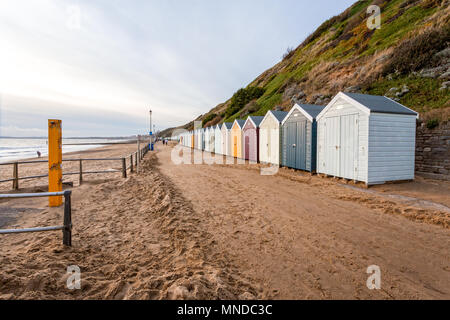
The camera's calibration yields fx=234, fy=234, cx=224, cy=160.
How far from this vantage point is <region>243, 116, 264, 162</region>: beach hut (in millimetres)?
16750

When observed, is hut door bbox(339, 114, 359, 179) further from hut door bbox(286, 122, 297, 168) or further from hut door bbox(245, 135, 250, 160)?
hut door bbox(245, 135, 250, 160)

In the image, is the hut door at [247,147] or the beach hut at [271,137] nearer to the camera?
the beach hut at [271,137]

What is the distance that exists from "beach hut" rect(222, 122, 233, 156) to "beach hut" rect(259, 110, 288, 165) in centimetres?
623

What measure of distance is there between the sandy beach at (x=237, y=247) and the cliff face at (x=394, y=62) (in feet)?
26.2

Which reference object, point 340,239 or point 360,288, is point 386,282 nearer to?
point 360,288

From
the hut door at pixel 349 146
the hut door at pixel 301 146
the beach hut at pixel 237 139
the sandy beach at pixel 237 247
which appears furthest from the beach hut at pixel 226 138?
the sandy beach at pixel 237 247

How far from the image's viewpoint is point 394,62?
1630 centimetres

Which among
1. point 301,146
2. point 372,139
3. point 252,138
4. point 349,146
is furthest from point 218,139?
A: point 372,139

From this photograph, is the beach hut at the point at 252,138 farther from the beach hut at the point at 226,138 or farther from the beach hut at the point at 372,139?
the beach hut at the point at 372,139

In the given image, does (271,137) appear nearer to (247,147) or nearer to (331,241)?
(247,147)

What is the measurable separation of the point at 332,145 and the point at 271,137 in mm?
5208

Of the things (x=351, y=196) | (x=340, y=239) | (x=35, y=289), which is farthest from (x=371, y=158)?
(x=35, y=289)

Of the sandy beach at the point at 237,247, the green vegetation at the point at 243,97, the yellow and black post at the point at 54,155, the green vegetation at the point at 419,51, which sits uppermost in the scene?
the green vegetation at the point at 243,97

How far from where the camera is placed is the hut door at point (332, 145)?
9.59m
